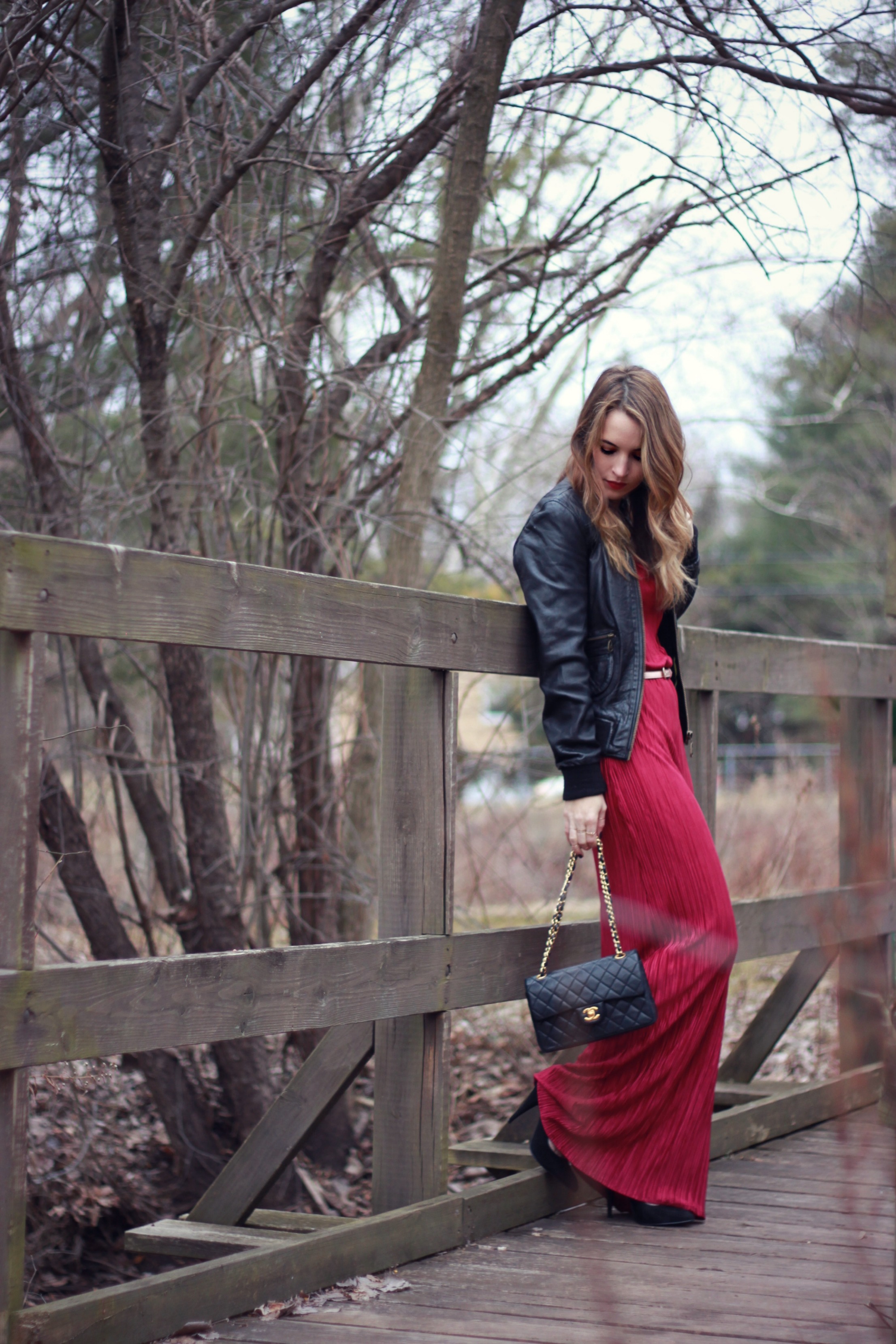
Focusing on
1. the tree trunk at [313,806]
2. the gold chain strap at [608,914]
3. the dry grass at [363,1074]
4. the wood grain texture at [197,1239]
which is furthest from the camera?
the tree trunk at [313,806]

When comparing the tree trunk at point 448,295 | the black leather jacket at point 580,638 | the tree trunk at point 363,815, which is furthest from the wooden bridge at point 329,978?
the tree trunk at point 363,815

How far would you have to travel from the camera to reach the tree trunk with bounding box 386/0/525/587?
4168mm

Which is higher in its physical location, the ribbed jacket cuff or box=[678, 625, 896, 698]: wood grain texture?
box=[678, 625, 896, 698]: wood grain texture

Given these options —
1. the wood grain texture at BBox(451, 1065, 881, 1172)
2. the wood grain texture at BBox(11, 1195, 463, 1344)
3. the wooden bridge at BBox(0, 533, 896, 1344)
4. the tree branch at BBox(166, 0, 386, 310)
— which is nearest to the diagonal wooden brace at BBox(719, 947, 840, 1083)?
the wood grain texture at BBox(451, 1065, 881, 1172)

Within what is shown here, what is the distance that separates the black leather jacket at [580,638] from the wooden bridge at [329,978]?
0.45 feet

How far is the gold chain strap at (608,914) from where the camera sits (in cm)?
289

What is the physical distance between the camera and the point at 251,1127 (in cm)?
493

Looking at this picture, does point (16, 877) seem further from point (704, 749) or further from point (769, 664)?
point (769, 664)

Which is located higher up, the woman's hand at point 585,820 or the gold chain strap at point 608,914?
the woman's hand at point 585,820

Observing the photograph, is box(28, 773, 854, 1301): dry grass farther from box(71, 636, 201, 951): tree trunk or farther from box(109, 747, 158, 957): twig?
box(71, 636, 201, 951): tree trunk

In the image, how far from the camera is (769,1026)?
4109 mm

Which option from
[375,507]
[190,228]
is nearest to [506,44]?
[190,228]

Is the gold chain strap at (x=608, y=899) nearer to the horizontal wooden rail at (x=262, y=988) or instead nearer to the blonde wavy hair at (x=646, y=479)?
the horizontal wooden rail at (x=262, y=988)

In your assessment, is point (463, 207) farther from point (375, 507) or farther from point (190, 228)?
point (375, 507)
